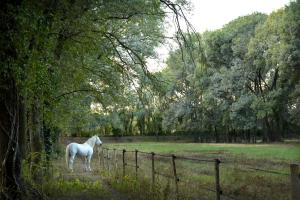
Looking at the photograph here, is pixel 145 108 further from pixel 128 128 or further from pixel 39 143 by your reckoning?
pixel 128 128

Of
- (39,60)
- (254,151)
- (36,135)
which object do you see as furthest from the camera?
(254,151)

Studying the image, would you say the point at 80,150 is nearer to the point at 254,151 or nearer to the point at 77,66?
the point at 77,66

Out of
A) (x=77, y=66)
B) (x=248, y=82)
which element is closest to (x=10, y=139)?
(x=77, y=66)

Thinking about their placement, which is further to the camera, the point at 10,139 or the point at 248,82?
the point at 248,82

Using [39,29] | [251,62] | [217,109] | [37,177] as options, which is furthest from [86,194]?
[217,109]

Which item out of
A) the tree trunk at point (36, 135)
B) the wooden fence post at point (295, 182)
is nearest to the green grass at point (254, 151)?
the tree trunk at point (36, 135)

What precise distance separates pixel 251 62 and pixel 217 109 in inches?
395

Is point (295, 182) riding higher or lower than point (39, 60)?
lower

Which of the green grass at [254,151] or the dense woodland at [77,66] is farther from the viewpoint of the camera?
the green grass at [254,151]

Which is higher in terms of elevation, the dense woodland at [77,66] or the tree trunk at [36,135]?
the dense woodland at [77,66]

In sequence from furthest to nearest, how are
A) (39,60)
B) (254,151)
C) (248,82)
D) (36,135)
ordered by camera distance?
(248,82) < (254,151) < (36,135) < (39,60)

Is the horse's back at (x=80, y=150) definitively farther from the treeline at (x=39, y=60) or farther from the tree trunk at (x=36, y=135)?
the tree trunk at (x=36, y=135)

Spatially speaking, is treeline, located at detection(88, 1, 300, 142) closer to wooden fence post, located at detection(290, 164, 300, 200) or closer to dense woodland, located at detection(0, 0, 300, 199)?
dense woodland, located at detection(0, 0, 300, 199)

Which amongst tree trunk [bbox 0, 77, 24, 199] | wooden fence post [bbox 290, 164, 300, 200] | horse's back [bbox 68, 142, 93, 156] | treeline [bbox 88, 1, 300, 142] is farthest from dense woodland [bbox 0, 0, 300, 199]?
wooden fence post [bbox 290, 164, 300, 200]
